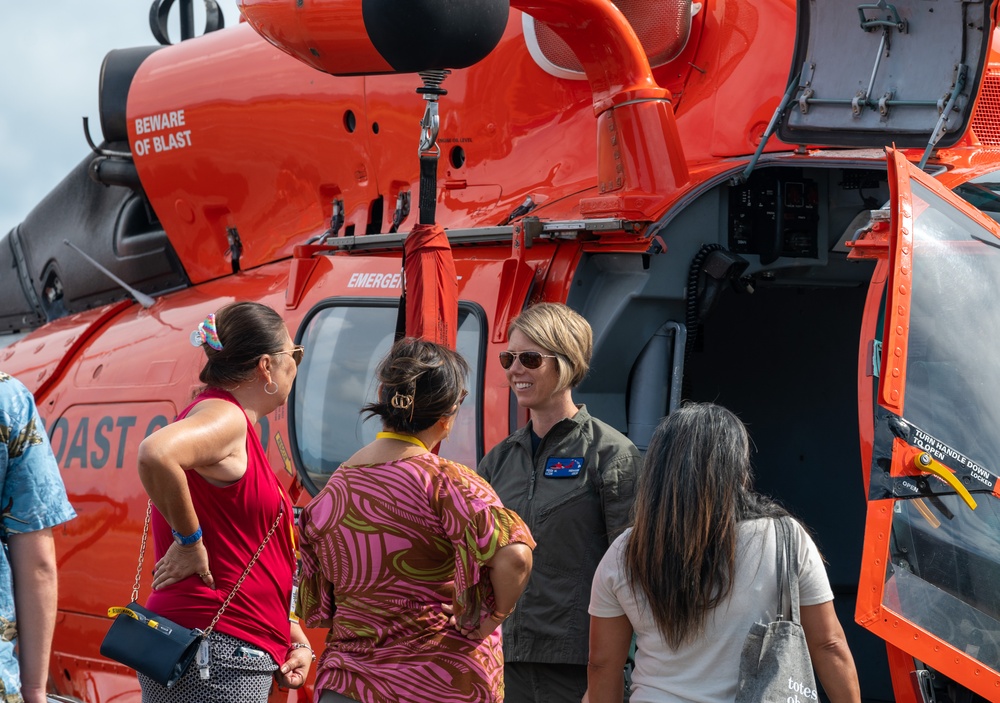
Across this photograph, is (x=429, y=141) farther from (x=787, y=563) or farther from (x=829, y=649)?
(x=829, y=649)

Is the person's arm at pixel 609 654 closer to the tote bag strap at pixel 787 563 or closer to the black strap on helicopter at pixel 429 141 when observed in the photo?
the tote bag strap at pixel 787 563

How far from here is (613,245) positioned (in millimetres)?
3766

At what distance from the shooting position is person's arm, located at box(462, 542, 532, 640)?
8.73ft

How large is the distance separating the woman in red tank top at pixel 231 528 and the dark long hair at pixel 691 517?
94 cm

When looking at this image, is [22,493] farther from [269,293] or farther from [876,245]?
[269,293]

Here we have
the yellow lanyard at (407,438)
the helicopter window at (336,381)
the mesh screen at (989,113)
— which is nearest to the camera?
the yellow lanyard at (407,438)

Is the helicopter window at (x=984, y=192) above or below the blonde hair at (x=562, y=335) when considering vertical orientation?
above

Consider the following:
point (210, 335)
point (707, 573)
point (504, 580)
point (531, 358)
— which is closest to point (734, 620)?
point (707, 573)

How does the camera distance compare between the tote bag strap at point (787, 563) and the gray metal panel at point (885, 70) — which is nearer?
the tote bag strap at point (787, 563)

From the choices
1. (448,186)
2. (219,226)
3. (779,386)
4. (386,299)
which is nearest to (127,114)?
(219,226)

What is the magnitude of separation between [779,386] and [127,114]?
133 inches

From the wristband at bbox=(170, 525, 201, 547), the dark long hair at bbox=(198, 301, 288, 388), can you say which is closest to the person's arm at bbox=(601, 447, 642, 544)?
the dark long hair at bbox=(198, 301, 288, 388)

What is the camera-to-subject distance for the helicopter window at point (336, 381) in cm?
425

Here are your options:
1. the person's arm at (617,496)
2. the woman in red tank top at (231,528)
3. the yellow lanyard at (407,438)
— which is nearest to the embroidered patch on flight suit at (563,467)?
the person's arm at (617,496)
